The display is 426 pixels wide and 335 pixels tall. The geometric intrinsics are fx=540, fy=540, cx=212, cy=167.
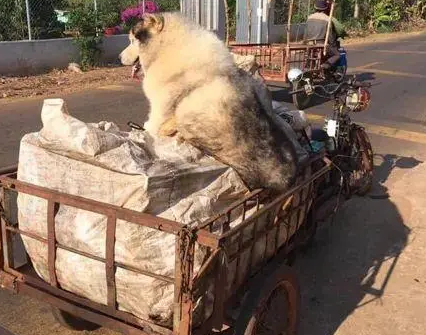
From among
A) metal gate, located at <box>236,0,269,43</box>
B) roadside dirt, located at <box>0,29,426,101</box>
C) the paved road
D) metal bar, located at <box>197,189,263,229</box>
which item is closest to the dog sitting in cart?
metal bar, located at <box>197,189,263,229</box>

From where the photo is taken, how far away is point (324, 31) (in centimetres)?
1034

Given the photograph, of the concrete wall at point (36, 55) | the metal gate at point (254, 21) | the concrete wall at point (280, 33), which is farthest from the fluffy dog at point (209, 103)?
the concrete wall at point (280, 33)

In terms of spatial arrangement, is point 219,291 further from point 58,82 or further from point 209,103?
point 58,82

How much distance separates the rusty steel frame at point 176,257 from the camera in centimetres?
214

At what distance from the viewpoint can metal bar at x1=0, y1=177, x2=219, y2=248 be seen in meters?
2.13

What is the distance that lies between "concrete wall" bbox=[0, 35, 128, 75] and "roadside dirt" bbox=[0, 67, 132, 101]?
12.8 inches

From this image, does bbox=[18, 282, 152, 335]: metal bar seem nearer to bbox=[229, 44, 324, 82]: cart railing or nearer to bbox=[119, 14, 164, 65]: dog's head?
bbox=[119, 14, 164, 65]: dog's head

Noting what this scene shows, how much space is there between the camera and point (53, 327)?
3254 millimetres

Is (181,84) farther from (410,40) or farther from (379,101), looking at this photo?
(410,40)

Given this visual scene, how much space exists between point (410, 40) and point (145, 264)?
948 inches

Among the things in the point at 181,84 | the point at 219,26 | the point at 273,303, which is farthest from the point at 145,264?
the point at 219,26

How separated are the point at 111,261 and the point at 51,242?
36 centimetres

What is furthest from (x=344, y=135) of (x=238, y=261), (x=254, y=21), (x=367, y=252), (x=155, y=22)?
(x=254, y=21)

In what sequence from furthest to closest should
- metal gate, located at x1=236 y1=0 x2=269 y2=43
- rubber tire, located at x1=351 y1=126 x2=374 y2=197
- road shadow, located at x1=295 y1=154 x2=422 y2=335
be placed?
metal gate, located at x1=236 y1=0 x2=269 y2=43, rubber tire, located at x1=351 y1=126 x2=374 y2=197, road shadow, located at x1=295 y1=154 x2=422 y2=335
